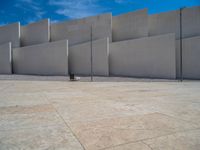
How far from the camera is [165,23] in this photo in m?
29.1

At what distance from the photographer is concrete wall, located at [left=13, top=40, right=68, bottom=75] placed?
30078 millimetres

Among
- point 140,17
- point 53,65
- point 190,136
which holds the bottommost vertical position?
point 190,136

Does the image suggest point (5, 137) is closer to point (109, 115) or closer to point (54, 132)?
point (54, 132)

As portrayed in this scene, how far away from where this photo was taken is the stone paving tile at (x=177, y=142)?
2.48m

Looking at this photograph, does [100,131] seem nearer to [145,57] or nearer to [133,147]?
[133,147]

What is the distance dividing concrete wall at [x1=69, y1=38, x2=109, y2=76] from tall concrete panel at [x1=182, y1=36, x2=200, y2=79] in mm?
11601

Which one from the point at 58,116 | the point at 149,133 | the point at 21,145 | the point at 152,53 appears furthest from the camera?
the point at 152,53

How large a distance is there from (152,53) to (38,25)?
24.9 meters

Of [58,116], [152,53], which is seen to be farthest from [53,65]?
[58,116]

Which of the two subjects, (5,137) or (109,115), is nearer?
(5,137)

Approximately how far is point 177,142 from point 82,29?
33162 mm

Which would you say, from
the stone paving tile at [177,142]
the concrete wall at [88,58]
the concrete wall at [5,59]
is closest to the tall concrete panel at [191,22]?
the concrete wall at [88,58]

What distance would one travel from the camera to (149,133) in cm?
302

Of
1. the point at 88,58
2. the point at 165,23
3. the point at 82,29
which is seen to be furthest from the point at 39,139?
the point at 82,29
